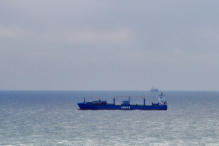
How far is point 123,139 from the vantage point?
5662cm

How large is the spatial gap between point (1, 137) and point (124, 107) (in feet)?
238

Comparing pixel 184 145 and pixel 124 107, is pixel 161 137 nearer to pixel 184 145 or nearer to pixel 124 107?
A: pixel 184 145

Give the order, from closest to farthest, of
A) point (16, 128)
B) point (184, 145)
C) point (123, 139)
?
1. point (184, 145)
2. point (123, 139)
3. point (16, 128)

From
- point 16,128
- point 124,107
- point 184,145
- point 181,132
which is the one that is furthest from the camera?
point 124,107

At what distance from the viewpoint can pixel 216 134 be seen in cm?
6250

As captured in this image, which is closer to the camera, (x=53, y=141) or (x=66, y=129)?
(x=53, y=141)

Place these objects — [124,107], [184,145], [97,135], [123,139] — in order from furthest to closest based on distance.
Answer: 1. [124,107]
2. [97,135]
3. [123,139]
4. [184,145]

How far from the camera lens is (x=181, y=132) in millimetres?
64938

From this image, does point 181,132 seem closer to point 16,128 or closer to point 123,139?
point 123,139

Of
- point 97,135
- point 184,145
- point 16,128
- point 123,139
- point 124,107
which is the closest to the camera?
point 184,145

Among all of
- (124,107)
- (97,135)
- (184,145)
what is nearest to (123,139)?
(97,135)

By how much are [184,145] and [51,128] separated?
3262 centimetres

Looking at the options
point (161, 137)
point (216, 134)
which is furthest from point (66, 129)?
point (216, 134)

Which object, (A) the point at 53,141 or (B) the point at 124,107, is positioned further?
(B) the point at 124,107
